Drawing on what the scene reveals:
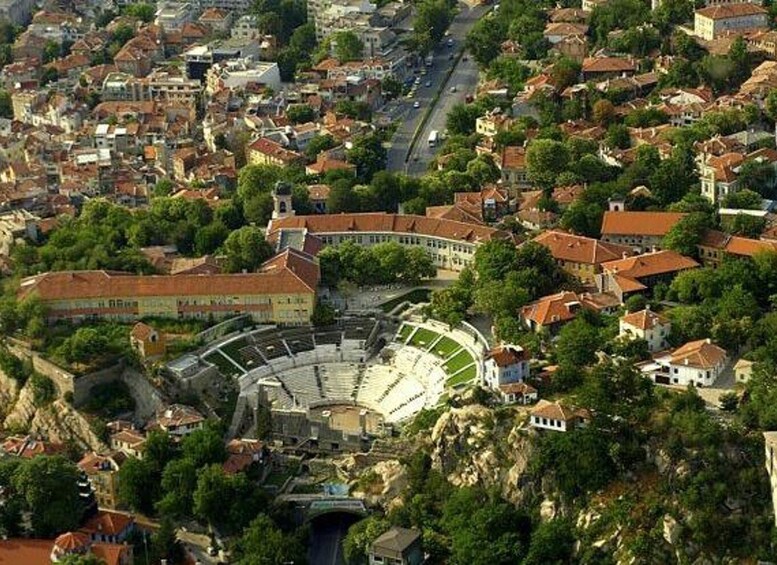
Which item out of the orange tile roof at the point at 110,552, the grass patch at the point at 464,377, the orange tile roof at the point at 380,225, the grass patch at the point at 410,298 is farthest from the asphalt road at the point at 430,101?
the orange tile roof at the point at 110,552

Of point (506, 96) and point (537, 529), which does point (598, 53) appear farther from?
point (537, 529)

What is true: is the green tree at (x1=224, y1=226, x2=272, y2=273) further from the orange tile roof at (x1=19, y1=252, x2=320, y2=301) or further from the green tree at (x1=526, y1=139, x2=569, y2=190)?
the green tree at (x1=526, y1=139, x2=569, y2=190)

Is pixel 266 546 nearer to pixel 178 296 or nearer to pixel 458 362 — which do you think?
pixel 458 362

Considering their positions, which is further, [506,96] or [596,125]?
[506,96]

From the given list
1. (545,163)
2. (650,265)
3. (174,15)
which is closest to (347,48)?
(174,15)

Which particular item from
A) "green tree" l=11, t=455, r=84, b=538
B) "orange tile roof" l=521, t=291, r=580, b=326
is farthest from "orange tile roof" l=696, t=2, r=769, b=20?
"green tree" l=11, t=455, r=84, b=538

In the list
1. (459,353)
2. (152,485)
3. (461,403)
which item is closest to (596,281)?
(459,353)

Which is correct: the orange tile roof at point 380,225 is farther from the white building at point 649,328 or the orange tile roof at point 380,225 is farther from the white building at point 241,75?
the white building at point 241,75
